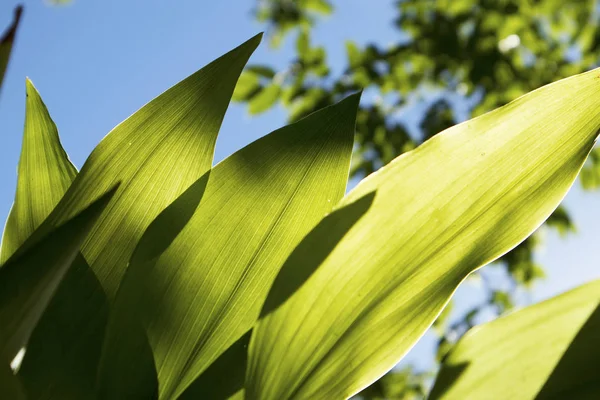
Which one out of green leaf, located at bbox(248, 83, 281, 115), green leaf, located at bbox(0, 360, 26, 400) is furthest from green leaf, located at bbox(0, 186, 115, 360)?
green leaf, located at bbox(248, 83, 281, 115)

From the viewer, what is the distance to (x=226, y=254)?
0.33 metres

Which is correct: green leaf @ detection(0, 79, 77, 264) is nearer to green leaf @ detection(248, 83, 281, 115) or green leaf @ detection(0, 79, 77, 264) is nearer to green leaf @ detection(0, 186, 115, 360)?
green leaf @ detection(0, 186, 115, 360)

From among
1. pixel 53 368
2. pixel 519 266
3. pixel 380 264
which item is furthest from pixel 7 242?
pixel 519 266

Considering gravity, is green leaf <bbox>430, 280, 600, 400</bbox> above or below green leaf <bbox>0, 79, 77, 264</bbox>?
below

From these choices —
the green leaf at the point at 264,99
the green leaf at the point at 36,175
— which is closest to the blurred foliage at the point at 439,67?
the green leaf at the point at 264,99

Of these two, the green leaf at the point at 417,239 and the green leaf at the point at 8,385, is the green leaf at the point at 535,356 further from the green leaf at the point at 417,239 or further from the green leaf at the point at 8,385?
the green leaf at the point at 8,385

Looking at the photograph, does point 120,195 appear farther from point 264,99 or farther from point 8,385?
point 264,99

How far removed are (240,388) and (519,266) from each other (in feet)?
9.50

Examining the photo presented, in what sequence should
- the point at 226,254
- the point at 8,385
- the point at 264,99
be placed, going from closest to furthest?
the point at 8,385
the point at 226,254
the point at 264,99

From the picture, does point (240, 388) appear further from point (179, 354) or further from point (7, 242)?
point (7, 242)

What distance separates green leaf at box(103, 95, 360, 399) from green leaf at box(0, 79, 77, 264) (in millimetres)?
77

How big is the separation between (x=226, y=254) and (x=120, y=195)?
68mm

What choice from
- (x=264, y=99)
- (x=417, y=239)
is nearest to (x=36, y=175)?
(x=417, y=239)

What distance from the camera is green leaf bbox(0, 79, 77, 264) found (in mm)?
345
